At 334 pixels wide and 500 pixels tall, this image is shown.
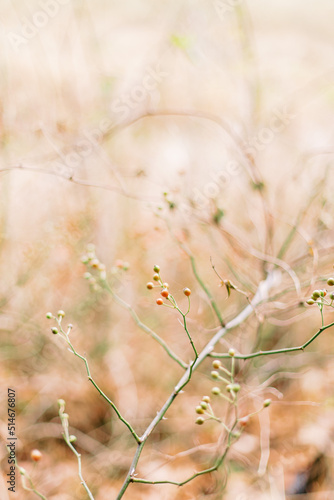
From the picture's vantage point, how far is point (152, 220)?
6.79 ft

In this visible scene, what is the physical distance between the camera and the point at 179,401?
79.7 inches

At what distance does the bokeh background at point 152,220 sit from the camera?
5.36 feet

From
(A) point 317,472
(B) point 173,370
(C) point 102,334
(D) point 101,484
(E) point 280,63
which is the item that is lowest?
(D) point 101,484

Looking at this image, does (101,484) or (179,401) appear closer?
(101,484)

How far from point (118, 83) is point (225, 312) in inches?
48.9

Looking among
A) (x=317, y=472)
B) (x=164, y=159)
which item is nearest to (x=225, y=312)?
(x=317, y=472)

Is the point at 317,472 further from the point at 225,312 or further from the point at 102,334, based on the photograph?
the point at 102,334

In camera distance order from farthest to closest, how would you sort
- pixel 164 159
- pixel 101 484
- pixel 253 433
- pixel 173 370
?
pixel 164 159
pixel 173 370
pixel 253 433
pixel 101 484

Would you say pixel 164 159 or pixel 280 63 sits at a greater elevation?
pixel 280 63

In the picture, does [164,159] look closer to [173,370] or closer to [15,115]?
[15,115]

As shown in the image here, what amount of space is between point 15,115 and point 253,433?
1806mm

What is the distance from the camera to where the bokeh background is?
1635 millimetres

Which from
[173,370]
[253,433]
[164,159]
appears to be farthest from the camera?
[164,159]

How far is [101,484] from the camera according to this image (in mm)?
1642
